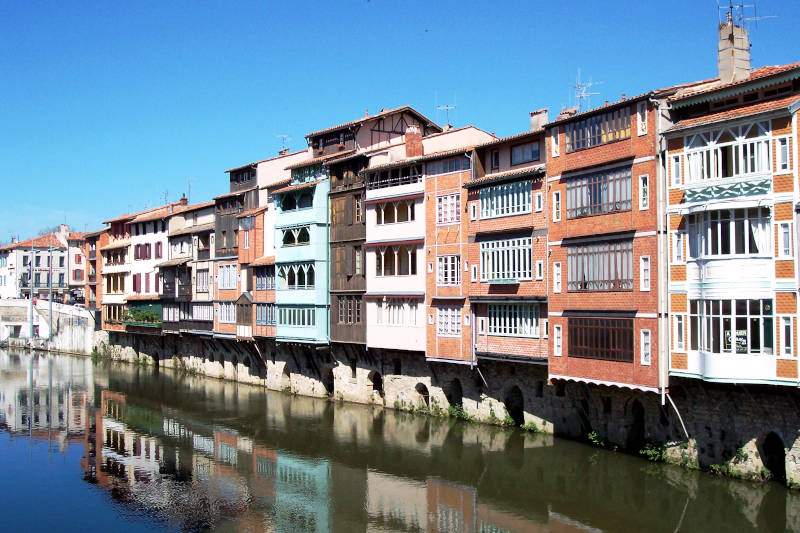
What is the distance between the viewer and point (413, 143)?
46.4 meters

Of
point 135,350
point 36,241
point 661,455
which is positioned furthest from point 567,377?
point 36,241

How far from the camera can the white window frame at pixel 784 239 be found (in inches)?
1038

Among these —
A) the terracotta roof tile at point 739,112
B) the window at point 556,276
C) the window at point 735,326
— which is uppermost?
the terracotta roof tile at point 739,112

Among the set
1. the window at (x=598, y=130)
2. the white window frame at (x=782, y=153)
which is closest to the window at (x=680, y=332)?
the white window frame at (x=782, y=153)

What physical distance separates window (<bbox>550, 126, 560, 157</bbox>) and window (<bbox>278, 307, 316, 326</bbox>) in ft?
72.8

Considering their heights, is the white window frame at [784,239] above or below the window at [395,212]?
below

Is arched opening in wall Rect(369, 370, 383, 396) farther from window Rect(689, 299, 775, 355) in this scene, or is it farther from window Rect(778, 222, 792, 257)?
window Rect(778, 222, 792, 257)

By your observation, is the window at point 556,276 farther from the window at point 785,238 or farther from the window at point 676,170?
the window at point 785,238

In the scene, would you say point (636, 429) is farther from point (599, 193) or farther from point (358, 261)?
point (358, 261)

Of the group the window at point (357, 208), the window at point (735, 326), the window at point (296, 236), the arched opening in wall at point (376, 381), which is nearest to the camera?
the window at point (735, 326)

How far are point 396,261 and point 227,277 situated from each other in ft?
76.4

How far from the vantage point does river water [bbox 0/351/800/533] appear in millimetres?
26938

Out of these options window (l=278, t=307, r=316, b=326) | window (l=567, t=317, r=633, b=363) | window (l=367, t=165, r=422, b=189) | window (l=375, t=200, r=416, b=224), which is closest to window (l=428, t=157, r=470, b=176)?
window (l=367, t=165, r=422, b=189)

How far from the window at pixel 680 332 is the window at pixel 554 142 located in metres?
10.0
